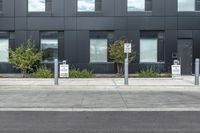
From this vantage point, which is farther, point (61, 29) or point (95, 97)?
point (61, 29)

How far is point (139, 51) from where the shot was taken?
3434cm

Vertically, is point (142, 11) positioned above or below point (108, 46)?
above

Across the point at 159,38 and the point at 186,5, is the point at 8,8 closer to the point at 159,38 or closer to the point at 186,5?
the point at 159,38

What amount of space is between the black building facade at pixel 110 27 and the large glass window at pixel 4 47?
500 millimetres

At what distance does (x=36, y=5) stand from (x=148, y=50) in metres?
8.59

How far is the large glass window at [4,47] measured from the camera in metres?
34.9

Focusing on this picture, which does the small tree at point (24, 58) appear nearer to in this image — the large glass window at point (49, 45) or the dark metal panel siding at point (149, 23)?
the large glass window at point (49, 45)

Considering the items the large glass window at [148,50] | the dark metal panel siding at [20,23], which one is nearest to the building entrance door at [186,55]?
the large glass window at [148,50]

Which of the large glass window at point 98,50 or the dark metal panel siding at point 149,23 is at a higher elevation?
the dark metal panel siding at point 149,23

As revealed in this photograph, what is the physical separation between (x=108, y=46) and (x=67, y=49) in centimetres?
291

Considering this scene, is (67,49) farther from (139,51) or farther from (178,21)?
(178,21)
